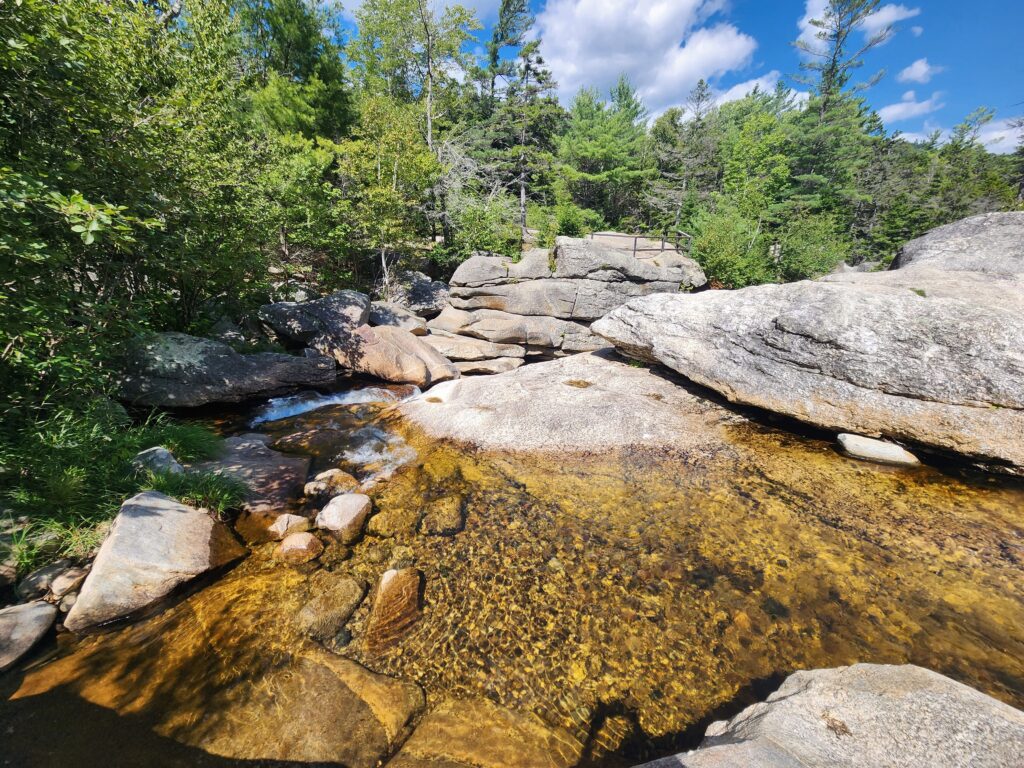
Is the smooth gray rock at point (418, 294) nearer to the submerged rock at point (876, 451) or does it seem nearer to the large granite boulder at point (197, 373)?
the large granite boulder at point (197, 373)

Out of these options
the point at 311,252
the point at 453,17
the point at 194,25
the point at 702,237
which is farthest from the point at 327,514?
the point at 453,17

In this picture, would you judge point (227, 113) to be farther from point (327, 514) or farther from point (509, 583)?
point (509, 583)

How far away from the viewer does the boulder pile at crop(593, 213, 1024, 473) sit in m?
6.95

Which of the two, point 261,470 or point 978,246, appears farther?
point 978,246

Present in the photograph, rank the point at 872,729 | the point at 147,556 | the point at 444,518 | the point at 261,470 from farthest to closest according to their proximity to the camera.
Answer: the point at 261,470, the point at 444,518, the point at 147,556, the point at 872,729

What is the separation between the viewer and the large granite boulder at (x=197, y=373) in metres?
8.58

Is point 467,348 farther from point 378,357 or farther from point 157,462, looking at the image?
point 157,462

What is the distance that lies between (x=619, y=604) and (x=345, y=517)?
4.10m

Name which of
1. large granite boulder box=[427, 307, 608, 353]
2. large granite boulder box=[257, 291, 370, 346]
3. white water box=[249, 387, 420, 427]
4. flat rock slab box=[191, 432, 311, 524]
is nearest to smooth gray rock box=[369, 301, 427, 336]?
large granite boulder box=[427, 307, 608, 353]

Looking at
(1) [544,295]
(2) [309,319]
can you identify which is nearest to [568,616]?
(2) [309,319]

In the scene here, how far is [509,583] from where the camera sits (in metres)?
4.92

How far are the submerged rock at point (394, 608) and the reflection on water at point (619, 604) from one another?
12 cm

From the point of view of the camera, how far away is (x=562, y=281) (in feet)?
56.6

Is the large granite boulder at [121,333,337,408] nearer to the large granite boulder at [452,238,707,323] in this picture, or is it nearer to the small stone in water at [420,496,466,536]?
the small stone in water at [420,496,466,536]
